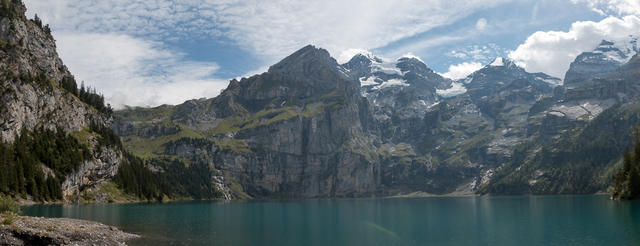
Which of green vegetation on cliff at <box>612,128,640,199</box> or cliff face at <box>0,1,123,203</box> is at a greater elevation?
cliff face at <box>0,1,123,203</box>

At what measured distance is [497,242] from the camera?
69000mm

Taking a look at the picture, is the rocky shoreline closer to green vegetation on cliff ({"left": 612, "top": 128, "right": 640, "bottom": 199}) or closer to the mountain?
the mountain

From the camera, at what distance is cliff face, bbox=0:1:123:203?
147000 mm

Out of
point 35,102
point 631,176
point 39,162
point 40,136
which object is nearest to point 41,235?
point 39,162

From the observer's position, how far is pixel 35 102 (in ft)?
535

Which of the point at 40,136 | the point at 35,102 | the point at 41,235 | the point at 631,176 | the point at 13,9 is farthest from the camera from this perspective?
the point at 13,9

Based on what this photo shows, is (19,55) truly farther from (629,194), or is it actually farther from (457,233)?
(629,194)

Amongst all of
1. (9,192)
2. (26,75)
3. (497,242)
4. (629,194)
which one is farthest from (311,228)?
(26,75)

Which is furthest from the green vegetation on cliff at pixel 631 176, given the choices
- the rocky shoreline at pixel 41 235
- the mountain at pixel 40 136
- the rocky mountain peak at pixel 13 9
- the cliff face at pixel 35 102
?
the rocky mountain peak at pixel 13 9

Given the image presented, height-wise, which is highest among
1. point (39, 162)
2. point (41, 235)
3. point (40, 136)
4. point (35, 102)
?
point (35, 102)

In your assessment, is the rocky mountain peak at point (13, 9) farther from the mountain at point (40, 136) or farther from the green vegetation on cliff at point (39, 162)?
the green vegetation on cliff at point (39, 162)

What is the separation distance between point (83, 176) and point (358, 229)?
4914 inches


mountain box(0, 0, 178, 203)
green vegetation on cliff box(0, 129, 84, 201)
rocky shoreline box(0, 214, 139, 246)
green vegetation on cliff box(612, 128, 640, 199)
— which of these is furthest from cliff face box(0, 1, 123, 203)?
green vegetation on cliff box(612, 128, 640, 199)

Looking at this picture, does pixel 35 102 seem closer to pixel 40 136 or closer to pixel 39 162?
pixel 40 136
